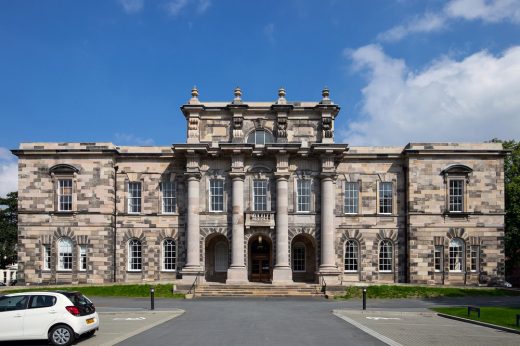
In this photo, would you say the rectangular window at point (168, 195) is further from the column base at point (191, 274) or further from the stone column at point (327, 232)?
the stone column at point (327, 232)

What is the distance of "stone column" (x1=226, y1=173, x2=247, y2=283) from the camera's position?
126 ft

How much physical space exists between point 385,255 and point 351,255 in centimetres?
260

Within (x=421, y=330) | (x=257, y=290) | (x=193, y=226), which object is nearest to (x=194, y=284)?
(x=257, y=290)

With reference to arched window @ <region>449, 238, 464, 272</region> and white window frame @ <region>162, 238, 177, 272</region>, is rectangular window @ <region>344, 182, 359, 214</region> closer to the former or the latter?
arched window @ <region>449, 238, 464, 272</region>

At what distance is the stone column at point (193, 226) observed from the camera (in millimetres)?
38688

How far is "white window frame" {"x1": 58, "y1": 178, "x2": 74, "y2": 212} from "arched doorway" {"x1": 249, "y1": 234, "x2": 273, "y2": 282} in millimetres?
13986

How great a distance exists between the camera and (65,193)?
132 feet

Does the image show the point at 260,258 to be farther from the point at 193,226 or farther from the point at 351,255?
the point at 351,255

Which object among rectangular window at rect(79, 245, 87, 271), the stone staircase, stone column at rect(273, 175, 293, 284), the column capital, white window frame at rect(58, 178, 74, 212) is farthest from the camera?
white window frame at rect(58, 178, 74, 212)

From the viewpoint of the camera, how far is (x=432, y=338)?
57.8 ft

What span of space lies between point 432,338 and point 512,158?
37.8 meters

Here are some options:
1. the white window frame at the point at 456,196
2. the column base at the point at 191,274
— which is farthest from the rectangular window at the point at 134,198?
the white window frame at the point at 456,196

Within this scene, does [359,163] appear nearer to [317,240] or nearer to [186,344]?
[317,240]

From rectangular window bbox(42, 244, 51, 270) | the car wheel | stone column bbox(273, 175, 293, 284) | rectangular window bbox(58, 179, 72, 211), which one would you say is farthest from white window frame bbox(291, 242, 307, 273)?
the car wheel
